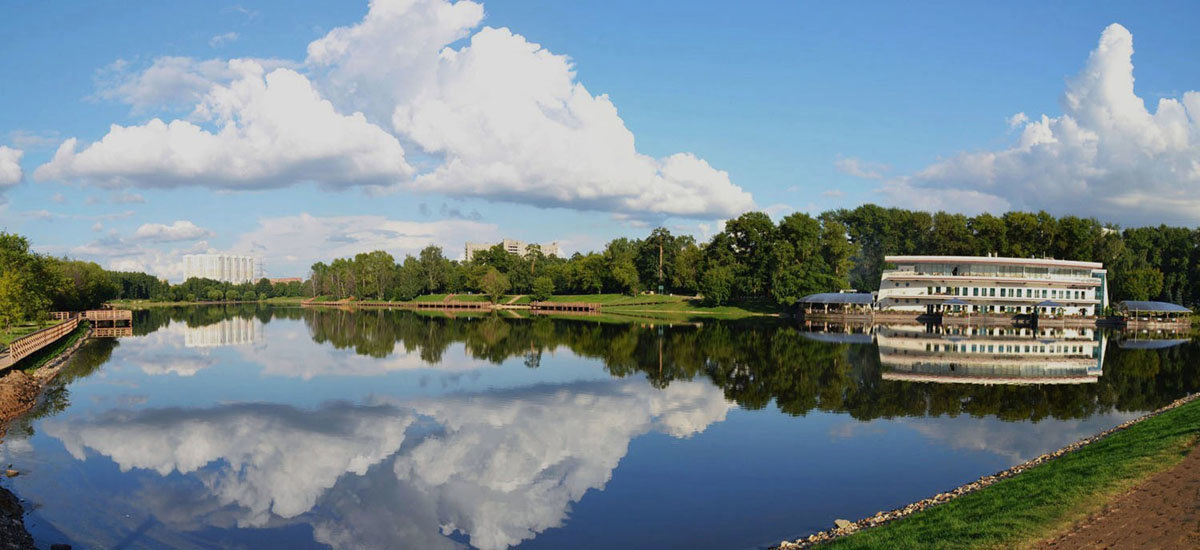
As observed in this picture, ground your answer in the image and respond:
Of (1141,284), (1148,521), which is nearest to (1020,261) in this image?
(1141,284)

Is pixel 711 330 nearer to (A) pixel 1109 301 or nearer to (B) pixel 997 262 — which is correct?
(B) pixel 997 262

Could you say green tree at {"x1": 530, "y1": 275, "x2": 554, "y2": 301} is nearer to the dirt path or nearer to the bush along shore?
the bush along shore

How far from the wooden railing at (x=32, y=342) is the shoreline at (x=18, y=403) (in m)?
0.78

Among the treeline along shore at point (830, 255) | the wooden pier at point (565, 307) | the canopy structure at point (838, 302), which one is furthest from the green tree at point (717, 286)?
the wooden pier at point (565, 307)

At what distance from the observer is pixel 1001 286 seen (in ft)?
258

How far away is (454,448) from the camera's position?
65.1 feet

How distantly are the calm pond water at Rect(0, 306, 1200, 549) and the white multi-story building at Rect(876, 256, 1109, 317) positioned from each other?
35809mm

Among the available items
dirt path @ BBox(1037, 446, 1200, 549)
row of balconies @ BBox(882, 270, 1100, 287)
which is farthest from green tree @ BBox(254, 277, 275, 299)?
dirt path @ BBox(1037, 446, 1200, 549)

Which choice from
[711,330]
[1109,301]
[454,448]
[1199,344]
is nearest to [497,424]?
[454,448]

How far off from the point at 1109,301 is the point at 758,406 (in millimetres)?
83965

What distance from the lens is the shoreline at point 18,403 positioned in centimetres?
1273

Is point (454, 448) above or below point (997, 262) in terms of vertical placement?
below

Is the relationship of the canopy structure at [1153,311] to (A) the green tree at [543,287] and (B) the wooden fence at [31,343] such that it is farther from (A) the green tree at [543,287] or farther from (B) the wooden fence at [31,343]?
(B) the wooden fence at [31,343]

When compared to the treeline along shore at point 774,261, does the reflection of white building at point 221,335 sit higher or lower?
lower
